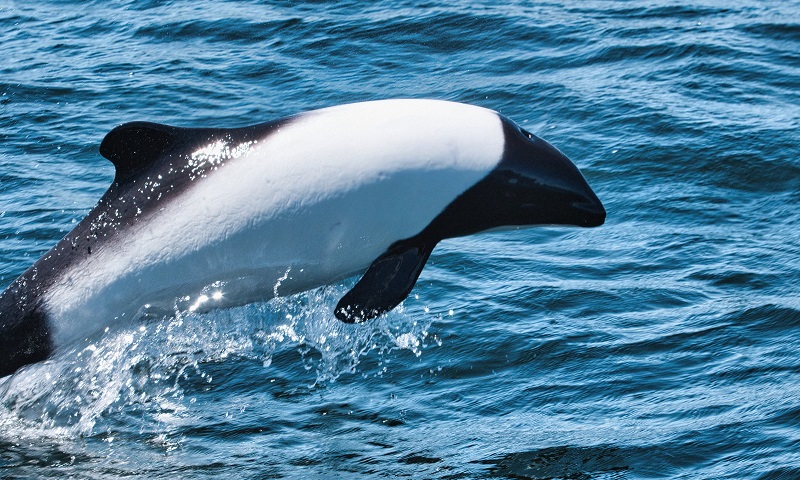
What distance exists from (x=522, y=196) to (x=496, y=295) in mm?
2105

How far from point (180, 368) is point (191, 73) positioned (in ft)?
25.9

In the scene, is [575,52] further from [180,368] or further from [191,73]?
[180,368]

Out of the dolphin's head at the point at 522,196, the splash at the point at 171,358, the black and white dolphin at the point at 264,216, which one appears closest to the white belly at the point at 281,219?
the black and white dolphin at the point at 264,216

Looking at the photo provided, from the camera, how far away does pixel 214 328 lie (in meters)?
9.36

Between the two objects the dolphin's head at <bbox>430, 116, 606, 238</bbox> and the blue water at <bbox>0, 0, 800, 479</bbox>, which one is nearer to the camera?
the blue water at <bbox>0, 0, 800, 479</bbox>

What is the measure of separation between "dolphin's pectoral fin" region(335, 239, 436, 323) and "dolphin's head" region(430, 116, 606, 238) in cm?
21

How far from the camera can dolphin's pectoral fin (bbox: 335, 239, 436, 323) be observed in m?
7.92

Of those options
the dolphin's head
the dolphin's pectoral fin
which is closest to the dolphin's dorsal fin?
the dolphin's pectoral fin

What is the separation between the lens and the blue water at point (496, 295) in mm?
8031

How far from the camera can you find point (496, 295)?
10.3 metres

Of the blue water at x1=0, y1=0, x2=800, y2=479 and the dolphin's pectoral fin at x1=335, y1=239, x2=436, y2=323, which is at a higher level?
the dolphin's pectoral fin at x1=335, y1=239, x2=436, y2=323

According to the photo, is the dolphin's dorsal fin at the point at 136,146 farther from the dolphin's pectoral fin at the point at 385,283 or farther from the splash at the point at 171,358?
the dolphin's pectoral fin at the point at 385,283

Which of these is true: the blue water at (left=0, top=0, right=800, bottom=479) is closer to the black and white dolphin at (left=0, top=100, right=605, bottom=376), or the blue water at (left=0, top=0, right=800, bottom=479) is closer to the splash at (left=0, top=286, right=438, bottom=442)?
the splash at (left=0, top=286, right=438, bottom=442)

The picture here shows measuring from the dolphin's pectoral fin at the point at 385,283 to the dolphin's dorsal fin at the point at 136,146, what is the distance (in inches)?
59.6
